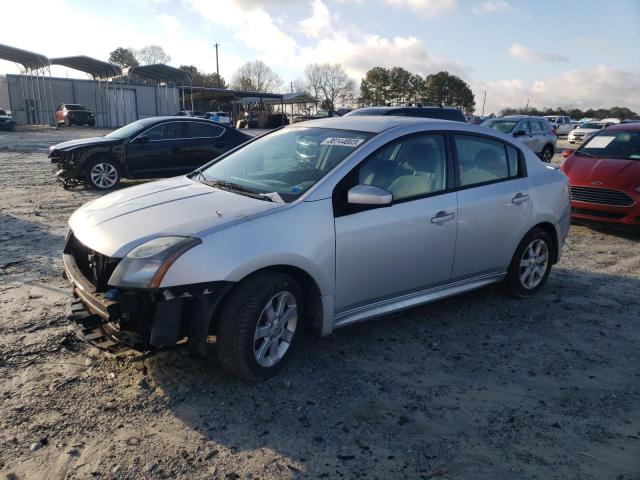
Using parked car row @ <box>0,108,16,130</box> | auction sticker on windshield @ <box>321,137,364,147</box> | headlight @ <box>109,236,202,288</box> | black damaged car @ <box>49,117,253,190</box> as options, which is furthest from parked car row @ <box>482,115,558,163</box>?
parked car row @ <box>0,108,16,130</box>

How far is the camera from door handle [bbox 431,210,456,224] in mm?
3905

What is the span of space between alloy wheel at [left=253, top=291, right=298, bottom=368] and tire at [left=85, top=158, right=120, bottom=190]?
8.18 m

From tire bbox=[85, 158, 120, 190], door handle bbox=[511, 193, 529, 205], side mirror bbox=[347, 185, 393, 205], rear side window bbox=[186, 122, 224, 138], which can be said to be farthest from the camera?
rear side window bbox=[186, 122, 224, 138]

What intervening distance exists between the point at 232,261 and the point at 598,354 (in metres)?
2.93

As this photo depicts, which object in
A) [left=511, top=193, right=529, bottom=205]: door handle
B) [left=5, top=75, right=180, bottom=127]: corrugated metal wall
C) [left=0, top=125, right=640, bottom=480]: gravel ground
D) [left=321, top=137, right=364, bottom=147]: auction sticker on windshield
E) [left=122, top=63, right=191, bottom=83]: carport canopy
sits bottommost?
[left=0, top=125, right=640, bottom=480]: gravel ground

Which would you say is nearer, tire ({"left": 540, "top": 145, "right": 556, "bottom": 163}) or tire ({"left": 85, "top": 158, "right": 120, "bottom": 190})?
tire ({"left": 85, "top": 158, "right": 120, "bottom": 190})

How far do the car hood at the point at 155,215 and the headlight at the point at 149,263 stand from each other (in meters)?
0.08

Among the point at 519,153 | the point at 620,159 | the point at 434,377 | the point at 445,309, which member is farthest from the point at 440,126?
the point at 620,159

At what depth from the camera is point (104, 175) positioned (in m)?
10.2

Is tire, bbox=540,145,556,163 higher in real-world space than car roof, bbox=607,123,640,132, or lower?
lower

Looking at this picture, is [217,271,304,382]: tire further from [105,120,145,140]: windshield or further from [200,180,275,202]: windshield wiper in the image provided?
[105,120,145,140]: windshield

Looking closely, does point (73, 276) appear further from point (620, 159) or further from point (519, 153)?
point (620, 159)

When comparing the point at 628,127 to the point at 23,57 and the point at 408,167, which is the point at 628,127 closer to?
the point at 408,167

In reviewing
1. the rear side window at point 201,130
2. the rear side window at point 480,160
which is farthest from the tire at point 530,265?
the rear side window at point 201,130
